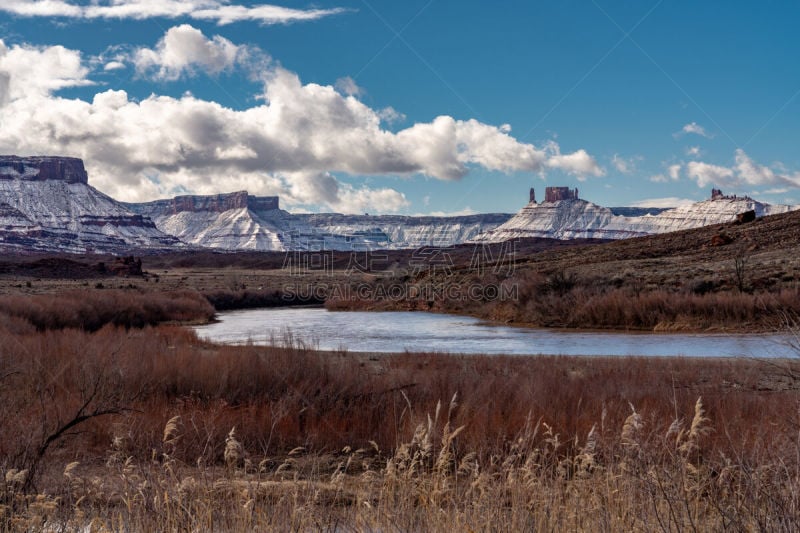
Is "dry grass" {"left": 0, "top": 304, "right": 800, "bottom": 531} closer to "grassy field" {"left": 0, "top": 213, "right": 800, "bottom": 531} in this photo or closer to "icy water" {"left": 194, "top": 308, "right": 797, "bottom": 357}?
"grassy field" {"left": 0, "top": 213, "right": 800, "bottom": 531}

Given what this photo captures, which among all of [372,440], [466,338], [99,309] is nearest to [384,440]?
[372,440]

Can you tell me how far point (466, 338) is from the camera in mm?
29672

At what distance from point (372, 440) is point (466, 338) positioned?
19.6 meters

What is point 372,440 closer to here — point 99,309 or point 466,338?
point 466,338

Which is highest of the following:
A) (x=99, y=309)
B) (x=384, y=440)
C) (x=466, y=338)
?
(x=384, y=440)

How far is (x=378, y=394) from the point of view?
1232 cm

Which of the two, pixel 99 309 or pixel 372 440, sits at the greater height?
pixel 372 440

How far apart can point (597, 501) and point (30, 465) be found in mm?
5061

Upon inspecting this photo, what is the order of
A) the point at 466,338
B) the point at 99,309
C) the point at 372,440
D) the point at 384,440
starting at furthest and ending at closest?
1. the point at 99,309
2. the point at 466,338
3. the point at 384,440
4. the point at 372,440

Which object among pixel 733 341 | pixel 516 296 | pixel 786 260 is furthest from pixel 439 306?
pixel 733 341

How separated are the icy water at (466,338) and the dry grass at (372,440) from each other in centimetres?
495

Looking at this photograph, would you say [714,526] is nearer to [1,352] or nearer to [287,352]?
[287,352]

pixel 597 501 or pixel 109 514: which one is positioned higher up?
pixel 597 501

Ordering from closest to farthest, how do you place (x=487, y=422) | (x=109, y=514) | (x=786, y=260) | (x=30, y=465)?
1. (x=30, y=465)
2. (x=109, y=514)
3. (x=487, y=422)
4. (x=786, y=260)
